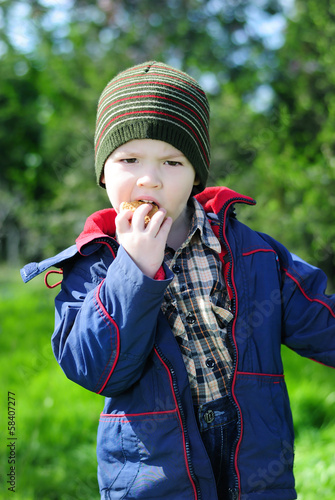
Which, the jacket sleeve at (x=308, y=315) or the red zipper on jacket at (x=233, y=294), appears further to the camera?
the jacket sleeve at (x=308, y=315)

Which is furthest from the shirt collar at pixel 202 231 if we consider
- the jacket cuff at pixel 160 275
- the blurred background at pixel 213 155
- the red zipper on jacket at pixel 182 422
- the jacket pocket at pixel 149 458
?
the blurred background at pixel 213 155

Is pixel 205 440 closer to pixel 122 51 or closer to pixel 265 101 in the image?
pixel 122 51

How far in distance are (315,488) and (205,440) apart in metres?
1.47

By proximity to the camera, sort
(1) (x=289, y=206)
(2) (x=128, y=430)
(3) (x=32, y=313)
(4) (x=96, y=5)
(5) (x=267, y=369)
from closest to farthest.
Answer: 1. (2) (x=128, y=430)
2. (5) (x=267, y=369)
3. (1) (x=289, y=206)
4. (3) (x=32, y=313)
5. (4) (x=96, y=5)

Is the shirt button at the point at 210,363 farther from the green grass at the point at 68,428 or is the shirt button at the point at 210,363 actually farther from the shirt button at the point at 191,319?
the green grass at the point at 68,428

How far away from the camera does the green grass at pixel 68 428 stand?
268 centimetres

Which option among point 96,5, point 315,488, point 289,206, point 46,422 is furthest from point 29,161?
point 315,488

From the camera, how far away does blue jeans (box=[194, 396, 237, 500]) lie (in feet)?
4.65

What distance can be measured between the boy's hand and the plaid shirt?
0.21 metres

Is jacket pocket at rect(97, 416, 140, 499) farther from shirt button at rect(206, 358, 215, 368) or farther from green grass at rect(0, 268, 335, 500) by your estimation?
green grass at rect(0, 268, 335, 500)

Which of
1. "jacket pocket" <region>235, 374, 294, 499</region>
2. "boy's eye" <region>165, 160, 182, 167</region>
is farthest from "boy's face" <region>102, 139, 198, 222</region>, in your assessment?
"jacket pocket" <region>235, 374, 294, 499</region>

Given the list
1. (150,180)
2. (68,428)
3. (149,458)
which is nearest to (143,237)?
(150,180)

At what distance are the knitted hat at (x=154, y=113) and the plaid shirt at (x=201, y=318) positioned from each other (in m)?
0.28

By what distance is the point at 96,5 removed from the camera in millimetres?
6613
